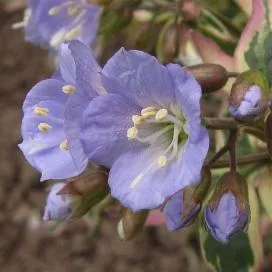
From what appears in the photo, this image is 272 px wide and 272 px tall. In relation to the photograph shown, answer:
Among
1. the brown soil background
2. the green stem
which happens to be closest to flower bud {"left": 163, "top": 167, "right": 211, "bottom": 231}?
the green stem

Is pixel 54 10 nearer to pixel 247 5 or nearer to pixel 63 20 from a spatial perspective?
pixel 63 20

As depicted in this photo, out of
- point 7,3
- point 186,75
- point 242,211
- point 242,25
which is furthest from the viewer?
point 7,3

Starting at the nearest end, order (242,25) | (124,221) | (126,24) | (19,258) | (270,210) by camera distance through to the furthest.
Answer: (124,221) → (270,210) → (126,24) → (242,25) → (19,258)

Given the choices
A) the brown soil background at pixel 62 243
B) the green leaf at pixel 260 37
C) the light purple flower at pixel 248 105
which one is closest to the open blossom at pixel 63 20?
the green leaf at pixel 260 37

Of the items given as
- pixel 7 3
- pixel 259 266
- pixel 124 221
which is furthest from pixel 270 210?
pixel 7 3

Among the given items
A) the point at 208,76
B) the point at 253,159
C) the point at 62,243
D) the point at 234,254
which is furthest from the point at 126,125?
the point at 62,243

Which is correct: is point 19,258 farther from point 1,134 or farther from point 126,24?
point 126,24
